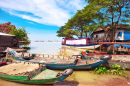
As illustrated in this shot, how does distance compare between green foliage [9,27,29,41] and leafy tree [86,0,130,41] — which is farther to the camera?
green foliage [9,27,29,41]

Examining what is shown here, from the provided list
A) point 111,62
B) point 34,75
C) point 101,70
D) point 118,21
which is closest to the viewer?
point 34,75

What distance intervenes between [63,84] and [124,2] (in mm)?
21699

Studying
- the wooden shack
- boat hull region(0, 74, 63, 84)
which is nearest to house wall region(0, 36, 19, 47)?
the wooden shack

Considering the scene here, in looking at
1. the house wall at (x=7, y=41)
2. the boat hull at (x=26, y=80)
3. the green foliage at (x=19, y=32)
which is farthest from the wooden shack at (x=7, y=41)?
the boat hull at (x=26, y=80)

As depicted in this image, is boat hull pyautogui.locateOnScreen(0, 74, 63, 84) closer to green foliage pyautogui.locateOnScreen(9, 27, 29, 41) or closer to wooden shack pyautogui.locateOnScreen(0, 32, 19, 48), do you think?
wooden shack pyautogui.locateOnScreen(0, 32, 19, 48)

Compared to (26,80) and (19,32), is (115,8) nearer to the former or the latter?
(26,80)

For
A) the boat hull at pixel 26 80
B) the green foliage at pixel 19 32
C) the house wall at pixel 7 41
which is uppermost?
the green foliage at pixel 19 32

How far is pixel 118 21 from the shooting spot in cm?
1948

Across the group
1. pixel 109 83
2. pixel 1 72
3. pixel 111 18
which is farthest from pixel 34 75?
pixel 111 18

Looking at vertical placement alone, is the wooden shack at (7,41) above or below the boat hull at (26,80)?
above

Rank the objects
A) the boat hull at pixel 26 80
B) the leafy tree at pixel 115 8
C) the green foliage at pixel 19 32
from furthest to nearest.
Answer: the green foliage at pixel 19 32, the leafy tree at pixel 115 8, the boat hull at pixel 26 80

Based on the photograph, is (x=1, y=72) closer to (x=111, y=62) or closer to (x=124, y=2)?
(x=111, y=62)

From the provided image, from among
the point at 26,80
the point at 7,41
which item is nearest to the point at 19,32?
the point at 7,41

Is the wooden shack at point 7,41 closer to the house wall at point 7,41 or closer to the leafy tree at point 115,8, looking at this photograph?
the house wall at point 7,41
